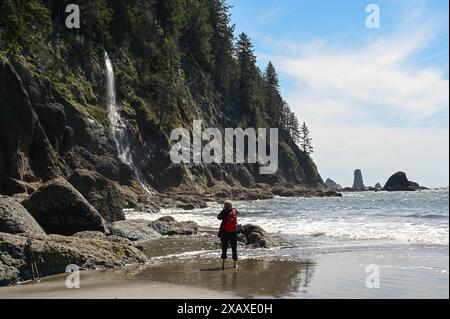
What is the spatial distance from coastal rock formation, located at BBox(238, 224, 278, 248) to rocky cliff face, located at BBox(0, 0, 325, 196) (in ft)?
52.5

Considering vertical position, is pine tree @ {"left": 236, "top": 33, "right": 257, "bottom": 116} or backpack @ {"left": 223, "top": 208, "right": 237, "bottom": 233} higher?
pine tree @ {"left": 236, "top": 33, "right": 257, "bottom": 116}

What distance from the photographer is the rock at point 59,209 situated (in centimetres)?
1510

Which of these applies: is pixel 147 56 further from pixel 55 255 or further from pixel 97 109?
pixel 55 255

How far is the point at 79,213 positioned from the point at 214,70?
71836mm

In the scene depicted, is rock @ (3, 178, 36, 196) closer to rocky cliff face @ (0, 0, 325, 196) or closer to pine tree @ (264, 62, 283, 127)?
rocky cliff face @ (0, 0, 325, 196)

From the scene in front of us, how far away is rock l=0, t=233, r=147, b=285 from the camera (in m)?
9.36

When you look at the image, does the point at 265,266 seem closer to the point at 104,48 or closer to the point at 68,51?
the point at 68,51

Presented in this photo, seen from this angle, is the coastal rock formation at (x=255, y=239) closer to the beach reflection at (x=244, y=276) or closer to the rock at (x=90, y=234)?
the beach reflection at (x=244, y=276)

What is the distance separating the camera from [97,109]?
1786 inches

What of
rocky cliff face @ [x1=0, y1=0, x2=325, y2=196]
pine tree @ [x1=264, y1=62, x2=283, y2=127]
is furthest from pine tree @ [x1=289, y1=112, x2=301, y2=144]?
rocky cliff face @ [x1=0, y1=0, x2=325, y2=196]

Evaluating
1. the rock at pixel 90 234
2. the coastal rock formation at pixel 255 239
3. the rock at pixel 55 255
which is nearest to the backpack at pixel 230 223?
the rock at pixel 55 255

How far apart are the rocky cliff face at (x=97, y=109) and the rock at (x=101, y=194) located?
8.40m
